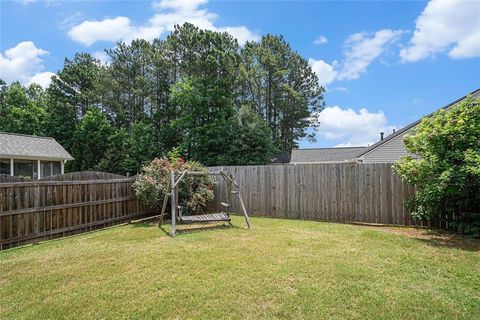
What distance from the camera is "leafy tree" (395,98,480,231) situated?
6.37m

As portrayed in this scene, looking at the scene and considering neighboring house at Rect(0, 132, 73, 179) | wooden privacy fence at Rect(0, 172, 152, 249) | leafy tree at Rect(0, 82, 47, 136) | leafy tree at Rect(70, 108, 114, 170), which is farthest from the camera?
leafy tree at Rect(0, 82, 47, 136)

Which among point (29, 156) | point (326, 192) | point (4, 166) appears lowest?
point (326, 192)

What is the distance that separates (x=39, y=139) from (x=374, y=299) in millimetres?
23547

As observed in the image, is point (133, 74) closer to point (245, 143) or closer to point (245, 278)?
point (245, 143)

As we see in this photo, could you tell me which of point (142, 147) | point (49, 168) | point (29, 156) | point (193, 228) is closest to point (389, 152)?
point (193, 228)

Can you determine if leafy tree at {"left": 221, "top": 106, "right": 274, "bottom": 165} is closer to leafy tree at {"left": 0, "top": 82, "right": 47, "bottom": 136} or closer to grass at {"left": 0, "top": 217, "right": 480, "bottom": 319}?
grass at {"left": 0, "top": 217, "right": 480, "bottom": 319}

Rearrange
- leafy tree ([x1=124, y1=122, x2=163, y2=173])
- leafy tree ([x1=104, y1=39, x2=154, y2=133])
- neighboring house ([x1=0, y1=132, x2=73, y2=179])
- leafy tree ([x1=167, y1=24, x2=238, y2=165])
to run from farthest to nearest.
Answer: leafy tree ([x1=104, y1=39, x2=154, y2=133]), leafy tree ([x1=124, y1=122, x2=163, y2=173]), leafy tree ([x1=167, y1=24, x2=238, y2=165]), neighboring house ([x1=0, y1=132, x2=73, y2=179])

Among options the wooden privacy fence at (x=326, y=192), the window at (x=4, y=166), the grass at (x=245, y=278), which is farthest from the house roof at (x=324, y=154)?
the window at (x=4, y=166)

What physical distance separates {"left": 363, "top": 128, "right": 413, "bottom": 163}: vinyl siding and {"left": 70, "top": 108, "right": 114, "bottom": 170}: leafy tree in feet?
74.8

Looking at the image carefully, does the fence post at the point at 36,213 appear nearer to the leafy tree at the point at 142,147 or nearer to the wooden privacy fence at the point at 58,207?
the wooden privacy fence at the point at 58,207

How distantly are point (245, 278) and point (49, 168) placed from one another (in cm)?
2037

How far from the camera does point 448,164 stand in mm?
6609

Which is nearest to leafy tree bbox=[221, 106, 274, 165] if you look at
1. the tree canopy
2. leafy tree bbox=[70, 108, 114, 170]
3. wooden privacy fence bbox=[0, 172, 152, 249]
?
the tree canopy

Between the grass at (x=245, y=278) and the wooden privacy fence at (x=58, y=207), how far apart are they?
53 cm
